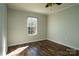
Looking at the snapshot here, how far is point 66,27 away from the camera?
12.0 feet

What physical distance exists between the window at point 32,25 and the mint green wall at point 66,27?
3.47 feet

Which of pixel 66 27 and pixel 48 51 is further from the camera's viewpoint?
pixel 66 27

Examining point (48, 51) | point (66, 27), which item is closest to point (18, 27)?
point (48, 51)

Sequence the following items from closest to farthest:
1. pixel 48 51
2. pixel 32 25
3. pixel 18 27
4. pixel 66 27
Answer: pixel 48 51 < pixel 66 27 < pixel 18 27 < pixel 32 25

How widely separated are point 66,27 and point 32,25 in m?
1.97

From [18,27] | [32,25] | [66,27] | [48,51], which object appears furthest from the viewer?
[32,25]

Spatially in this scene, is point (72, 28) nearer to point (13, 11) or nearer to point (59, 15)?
point (59, 15)

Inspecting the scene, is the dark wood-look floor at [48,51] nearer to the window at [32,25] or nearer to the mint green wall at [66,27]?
the mint green wall at [66,27]

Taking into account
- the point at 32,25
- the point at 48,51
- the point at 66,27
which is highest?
the point at 32,25

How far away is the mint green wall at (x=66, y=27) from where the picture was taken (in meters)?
3.23

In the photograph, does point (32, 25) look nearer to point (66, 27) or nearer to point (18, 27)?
point (18, 27)

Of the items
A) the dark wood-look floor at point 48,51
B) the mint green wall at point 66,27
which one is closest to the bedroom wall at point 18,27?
the dark wood-look floor at point 48,51

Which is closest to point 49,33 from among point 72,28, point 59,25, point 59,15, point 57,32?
point 57,32

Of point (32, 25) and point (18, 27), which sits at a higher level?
point (32, 25)
